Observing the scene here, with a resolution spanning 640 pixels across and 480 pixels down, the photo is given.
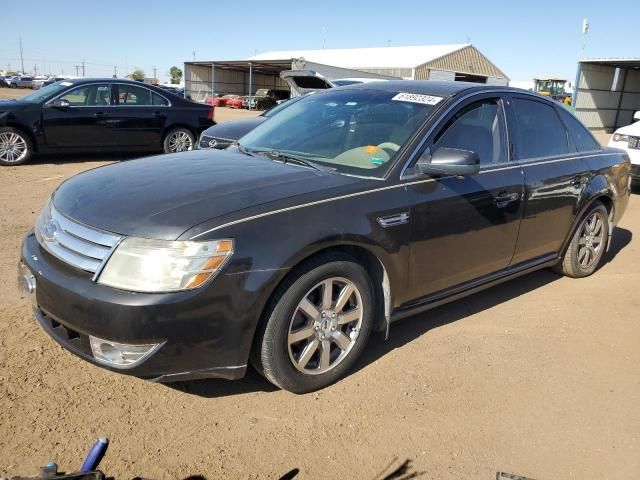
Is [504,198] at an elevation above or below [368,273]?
above

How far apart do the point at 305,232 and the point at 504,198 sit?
1.76 metres

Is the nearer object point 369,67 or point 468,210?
point 468,210

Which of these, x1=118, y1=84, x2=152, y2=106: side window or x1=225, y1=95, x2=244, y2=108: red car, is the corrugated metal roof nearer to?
x1=225, y1=95, x2=244, y2=108: red car

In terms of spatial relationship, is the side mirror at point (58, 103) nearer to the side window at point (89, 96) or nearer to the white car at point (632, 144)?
the side window at point (89, 96)

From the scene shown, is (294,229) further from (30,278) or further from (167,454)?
(30,278)

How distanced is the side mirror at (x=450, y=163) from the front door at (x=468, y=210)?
101 mm

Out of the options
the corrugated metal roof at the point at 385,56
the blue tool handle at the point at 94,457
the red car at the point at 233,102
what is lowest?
the red car at the point at 233,102

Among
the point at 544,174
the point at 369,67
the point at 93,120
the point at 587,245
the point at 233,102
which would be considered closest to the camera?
the point at 544,174

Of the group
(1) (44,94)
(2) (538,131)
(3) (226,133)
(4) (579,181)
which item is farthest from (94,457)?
(1) (44,94)

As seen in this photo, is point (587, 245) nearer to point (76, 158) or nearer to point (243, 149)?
point (243, 149)

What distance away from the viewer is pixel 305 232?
2748 millimetres

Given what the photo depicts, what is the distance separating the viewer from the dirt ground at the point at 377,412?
2496 mm

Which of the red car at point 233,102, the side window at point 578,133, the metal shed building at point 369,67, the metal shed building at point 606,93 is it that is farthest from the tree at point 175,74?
the side window at point 578,133

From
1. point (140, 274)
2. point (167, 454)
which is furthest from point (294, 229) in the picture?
point (167, 454)
